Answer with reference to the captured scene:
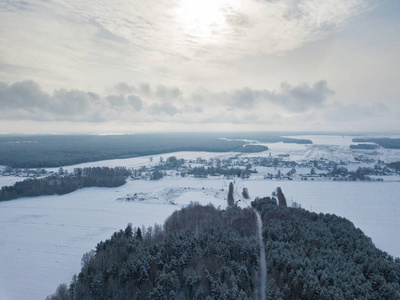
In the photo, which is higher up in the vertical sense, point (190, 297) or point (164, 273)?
point (164, 273)

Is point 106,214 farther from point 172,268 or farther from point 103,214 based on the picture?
point 172,268

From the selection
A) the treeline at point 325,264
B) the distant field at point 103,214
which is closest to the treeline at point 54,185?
the distant field at point 103,214

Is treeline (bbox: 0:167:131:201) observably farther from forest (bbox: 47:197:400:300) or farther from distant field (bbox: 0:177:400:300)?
forest (bbox: 47:197:400:300)

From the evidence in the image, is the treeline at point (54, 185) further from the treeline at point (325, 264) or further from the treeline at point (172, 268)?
the treeline at point (325, 264)

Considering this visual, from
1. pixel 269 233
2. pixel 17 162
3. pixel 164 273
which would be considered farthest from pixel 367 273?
pixel 17 162

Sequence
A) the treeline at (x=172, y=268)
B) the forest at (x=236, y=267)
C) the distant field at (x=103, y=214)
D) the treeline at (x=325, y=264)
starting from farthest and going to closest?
A: the distant field at (x=103, y=214) < the treeline at (x=172, y=268) < the forest at (x=236, y=267) < the treeline at (x=325, y=264)

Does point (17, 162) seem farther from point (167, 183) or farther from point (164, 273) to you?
point (164, 273)

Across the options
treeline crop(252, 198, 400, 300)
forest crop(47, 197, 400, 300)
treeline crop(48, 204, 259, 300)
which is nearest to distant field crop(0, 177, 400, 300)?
treeline crop(48, 204, 259, 300)

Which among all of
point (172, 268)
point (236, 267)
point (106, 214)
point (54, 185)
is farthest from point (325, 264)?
point (54, 185)
